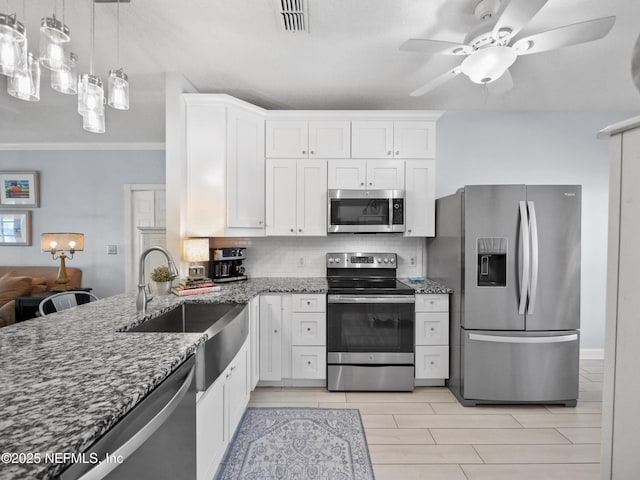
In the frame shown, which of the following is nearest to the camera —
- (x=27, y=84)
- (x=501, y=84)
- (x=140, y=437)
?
→ (x=140, y=437)

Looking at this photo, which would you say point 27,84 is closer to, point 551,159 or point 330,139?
point 330,139

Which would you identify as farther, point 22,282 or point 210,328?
point 22,282

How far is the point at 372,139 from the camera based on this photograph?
3.15 m

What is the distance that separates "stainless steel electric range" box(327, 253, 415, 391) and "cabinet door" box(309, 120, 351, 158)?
129cm

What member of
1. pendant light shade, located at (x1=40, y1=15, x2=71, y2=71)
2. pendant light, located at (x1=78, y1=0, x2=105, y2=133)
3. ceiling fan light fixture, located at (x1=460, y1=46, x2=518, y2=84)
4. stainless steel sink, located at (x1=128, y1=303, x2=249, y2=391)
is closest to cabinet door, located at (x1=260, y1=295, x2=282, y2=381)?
stainless steel sink, located at (x1=128, y1=303, x2=249, y2=391)

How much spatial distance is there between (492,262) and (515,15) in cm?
167

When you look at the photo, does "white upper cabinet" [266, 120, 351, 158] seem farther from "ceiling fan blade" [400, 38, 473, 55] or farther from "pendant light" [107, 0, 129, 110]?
"pendant light" [107, 0, 129, 110]

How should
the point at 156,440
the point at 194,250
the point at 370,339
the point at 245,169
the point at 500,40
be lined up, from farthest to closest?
the point at 245,169
the point at 370,339
the point at 194,250
the point at 500,40
the point at 156,440

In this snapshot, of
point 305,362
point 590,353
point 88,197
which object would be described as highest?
point 88,197

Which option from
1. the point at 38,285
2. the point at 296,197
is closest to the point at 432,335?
the point at 296,197

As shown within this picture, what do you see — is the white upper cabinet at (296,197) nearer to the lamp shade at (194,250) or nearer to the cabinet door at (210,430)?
the lamp shade at (194,250)

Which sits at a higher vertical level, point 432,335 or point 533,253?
point 533,253

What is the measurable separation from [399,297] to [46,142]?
5.41 meters

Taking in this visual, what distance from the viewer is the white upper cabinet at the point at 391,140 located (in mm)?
3141
